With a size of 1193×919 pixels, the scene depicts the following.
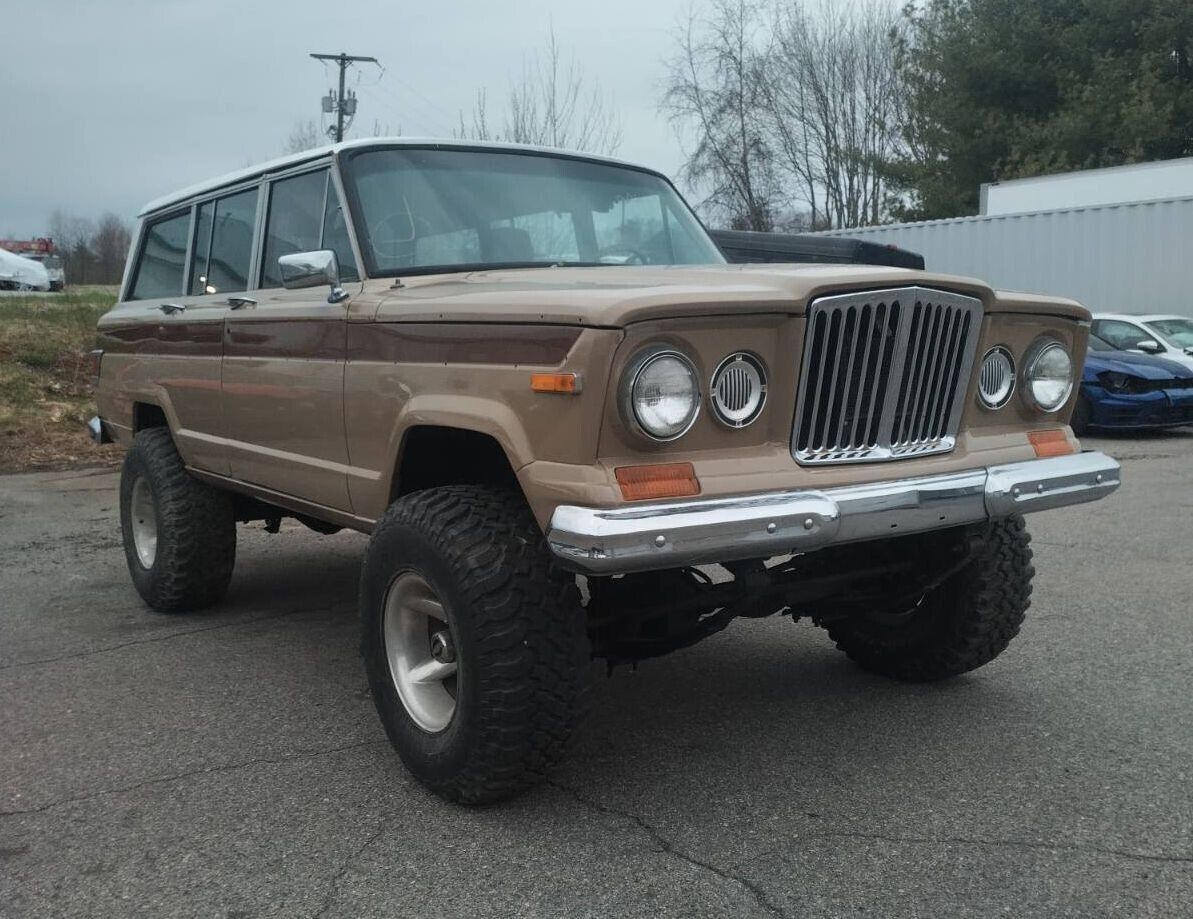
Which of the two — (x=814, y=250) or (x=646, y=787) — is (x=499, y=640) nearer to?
(x=646, y=787)

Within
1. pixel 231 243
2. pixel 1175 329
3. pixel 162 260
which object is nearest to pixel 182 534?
pixel 231 243

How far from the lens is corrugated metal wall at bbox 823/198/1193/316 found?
1602 centimetres

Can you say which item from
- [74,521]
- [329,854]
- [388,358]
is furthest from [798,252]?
[329,854]

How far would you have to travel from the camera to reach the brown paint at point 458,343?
3.00m

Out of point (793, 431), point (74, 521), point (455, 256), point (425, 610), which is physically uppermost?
point (455, 256)

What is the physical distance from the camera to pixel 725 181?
32375mm

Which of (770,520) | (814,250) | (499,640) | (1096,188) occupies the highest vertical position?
(1096,188)

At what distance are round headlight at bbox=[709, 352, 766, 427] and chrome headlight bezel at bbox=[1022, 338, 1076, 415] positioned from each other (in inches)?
44.5

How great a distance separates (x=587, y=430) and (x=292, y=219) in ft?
7.54

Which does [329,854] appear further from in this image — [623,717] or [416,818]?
[623,717]

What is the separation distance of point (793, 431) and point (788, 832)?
1071 mm

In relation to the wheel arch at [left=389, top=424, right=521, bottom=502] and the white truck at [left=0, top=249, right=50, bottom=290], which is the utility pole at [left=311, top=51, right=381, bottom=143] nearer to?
the white truck at [left=0, top=249, right=50, bottom=290]

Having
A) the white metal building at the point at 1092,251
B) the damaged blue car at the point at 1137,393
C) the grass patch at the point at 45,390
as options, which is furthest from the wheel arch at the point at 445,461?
the white metal building at the point at 1092,251

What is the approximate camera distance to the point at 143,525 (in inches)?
233
